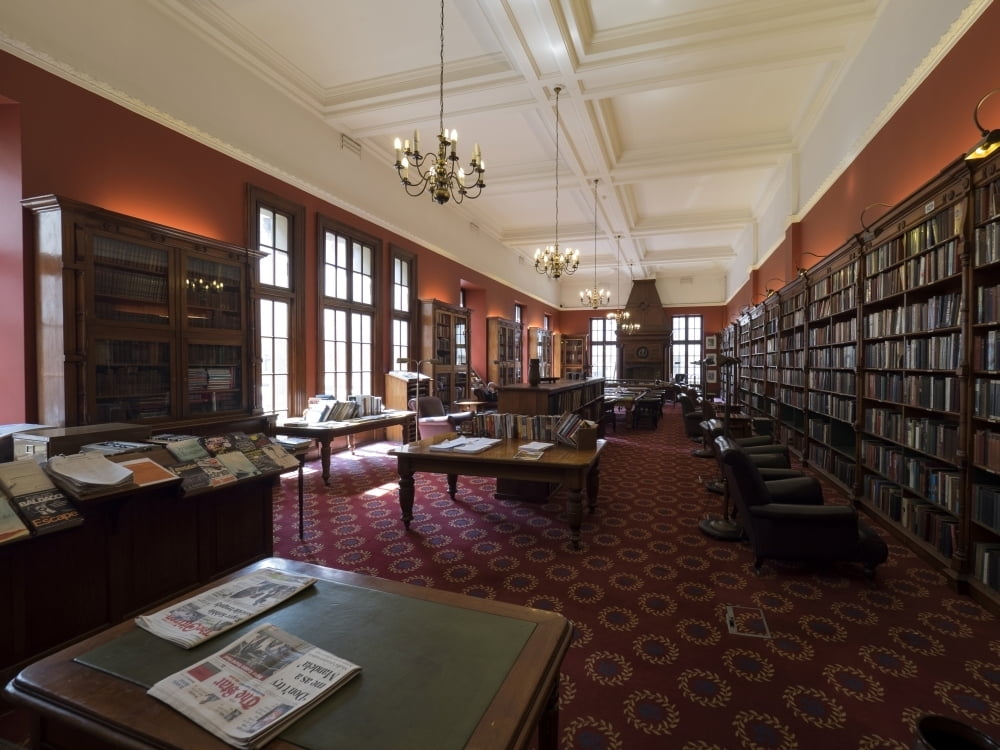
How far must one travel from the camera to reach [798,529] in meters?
3.17

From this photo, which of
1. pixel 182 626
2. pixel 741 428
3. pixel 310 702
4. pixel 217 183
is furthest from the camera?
pixel 741 428

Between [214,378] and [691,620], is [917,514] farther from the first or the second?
[214,378]

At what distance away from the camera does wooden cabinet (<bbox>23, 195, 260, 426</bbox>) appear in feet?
11.9

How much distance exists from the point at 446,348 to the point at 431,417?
221 cm

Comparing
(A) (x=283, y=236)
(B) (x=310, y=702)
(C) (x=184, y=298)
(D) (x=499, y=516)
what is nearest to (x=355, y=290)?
(A) (x=283, y=236)

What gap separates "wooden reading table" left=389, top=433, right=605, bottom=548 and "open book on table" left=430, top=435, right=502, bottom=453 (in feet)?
0.18

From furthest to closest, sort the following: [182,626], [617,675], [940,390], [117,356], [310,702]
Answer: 1. [117,356]
2. [940,390]
3. [617,675]
4. [182,626]
5. [310,702]

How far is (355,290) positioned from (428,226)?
2.67 metres

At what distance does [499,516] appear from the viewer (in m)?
4.50

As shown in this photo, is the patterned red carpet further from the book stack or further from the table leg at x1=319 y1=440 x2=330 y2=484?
the book stack

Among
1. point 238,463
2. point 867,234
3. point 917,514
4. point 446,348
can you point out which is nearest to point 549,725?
point 238,463

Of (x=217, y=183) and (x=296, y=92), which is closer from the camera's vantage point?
(x=217, y=183)

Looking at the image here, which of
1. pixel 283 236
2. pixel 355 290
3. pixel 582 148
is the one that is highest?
pixel 582 148

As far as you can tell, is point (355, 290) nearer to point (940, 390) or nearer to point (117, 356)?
point (117, 356)
